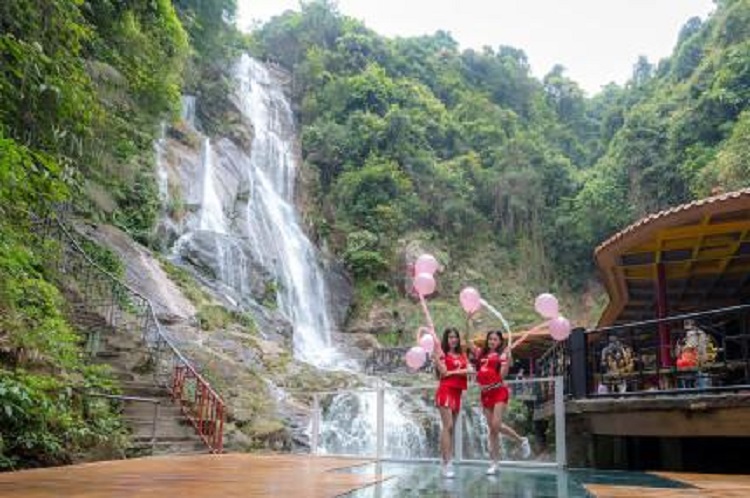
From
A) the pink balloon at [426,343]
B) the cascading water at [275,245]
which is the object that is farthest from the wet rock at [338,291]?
the pink balloon at [426,343]

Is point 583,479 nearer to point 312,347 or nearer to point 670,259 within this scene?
point 670,259

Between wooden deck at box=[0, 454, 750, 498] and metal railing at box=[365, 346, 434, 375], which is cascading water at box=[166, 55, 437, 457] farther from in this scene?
wooden deck at box=[0, 454, 750, 498]

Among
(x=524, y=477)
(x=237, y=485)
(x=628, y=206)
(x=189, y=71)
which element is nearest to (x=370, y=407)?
(x=524, y=477)

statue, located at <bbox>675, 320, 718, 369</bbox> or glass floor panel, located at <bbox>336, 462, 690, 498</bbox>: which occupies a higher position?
statue, located at <bbox>675, 320, 718, 369</bbox>

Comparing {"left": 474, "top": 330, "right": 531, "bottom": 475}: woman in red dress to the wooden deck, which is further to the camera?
{"left": 474, "top": 330, "right": 531, "bottom": 475}: woman in red dress

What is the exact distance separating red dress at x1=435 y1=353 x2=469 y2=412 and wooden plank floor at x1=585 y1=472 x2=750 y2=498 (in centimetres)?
145

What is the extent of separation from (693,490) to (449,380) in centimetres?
219

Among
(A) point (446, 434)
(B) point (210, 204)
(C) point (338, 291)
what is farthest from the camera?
(C) point (338, 291)

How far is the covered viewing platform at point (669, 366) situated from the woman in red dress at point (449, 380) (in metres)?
1.99

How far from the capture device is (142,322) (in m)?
12.8

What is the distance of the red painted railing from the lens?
393 inches

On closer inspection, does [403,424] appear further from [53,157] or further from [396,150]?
[396,150]

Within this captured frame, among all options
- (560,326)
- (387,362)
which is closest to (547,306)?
(560,326)

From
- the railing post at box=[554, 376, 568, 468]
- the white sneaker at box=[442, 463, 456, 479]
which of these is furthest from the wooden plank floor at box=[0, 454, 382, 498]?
the railing post at box=[554, 376, 568, 468]
